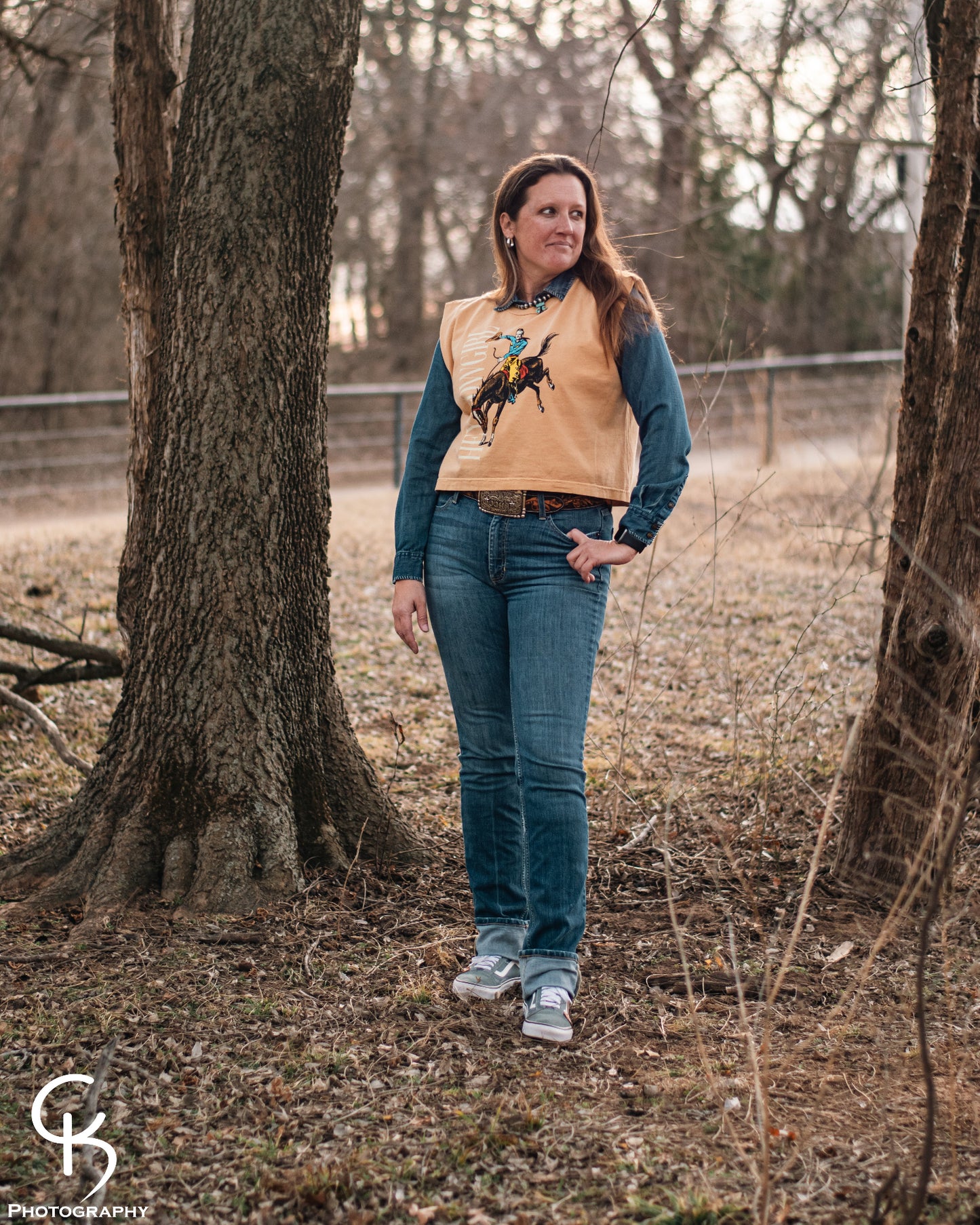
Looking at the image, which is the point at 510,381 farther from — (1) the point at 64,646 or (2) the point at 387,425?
(2) the point at 387,425

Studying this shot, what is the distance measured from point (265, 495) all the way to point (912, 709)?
1.91 meters

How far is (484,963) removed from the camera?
2932 millimetres

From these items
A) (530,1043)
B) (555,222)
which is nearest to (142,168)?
(555,222)

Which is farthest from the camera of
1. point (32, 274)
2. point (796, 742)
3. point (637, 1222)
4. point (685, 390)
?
point (32, 274)

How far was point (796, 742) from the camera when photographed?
15.4 ft

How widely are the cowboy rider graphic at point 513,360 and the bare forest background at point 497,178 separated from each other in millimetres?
8371

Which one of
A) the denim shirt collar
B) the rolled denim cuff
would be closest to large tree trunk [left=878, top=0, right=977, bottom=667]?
the denim shirt collar

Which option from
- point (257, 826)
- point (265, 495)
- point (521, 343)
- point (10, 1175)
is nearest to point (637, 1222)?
point (10, 1175)

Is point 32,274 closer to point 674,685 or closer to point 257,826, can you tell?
point 674,685

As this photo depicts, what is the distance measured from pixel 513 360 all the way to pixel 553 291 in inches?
8.1

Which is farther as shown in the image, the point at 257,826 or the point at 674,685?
the point at 674,685

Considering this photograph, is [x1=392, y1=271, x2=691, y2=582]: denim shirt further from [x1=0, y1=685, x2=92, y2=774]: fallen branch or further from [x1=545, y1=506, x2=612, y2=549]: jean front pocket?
[x1=0, y1=685, x2=92, y2=774]: fallen branch

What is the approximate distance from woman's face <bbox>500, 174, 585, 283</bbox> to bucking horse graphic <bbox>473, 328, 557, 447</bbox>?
18 centimetres

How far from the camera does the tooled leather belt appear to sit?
2719 millimetres
